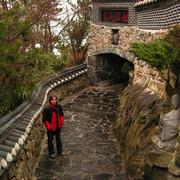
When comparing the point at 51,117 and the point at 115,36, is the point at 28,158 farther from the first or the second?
the point at 115,36

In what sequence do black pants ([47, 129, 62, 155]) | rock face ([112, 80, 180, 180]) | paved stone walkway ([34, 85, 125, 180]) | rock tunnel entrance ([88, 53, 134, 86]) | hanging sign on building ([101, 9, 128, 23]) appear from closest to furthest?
rock face ([112, 80, 180, 180]) → paved stone walkway ([34, 85, 125, 180]) → black pants ([47, 129, 62, 155]) → hanging sign on building ([101, 9, 128, 23]) → rock tunnel entrance ([88, 53, 134, 86])

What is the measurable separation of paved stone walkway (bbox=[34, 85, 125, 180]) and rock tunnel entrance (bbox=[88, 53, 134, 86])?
7.89 feet

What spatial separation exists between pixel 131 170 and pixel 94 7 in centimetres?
942

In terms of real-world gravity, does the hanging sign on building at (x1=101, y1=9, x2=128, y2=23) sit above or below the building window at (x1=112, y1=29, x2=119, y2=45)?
above

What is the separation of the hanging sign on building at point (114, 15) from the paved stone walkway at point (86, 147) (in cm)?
374

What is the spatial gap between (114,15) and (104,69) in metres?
3.12

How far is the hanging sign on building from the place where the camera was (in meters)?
11.2

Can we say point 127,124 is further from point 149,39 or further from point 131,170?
point 149,39

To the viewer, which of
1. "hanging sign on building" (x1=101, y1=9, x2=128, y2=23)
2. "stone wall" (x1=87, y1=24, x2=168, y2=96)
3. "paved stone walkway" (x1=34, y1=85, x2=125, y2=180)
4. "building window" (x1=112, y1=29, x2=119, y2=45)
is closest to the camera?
"paved stone walkway" (x1=34, y1=85, x2=125, y2=180)

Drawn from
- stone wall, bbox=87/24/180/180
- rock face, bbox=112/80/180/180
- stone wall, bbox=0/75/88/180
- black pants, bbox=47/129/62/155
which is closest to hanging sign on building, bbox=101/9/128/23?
stone wall, bbox=87/24/180/180

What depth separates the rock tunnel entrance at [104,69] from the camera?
13434 millimetres

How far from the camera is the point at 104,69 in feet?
45.0

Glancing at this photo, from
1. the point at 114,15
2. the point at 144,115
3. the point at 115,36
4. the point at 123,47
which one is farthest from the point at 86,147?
the point at 114,15

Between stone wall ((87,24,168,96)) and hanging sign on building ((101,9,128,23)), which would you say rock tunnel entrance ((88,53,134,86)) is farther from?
hanging sign on building ((101,9,128,23))
